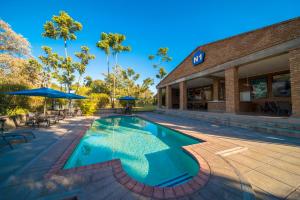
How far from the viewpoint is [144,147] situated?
5035 mm

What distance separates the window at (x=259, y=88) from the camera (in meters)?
10.2

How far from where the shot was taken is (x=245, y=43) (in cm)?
734

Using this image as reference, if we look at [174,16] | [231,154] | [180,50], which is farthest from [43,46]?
[180,50]

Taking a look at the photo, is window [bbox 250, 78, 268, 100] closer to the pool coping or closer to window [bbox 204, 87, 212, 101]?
window [bbox 204, 87, 212, 101]

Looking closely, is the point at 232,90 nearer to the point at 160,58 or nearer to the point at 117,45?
the point at 117,45

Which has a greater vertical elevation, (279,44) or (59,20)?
(59,20)

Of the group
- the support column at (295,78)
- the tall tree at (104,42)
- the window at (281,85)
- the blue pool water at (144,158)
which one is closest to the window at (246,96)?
the window at (281,85)

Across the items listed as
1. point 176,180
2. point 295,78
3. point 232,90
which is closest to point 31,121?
point 176,180

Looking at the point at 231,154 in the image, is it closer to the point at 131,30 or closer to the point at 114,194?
the point at 114,194

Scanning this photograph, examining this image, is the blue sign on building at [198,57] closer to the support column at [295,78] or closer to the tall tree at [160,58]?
the support column at [295,78]

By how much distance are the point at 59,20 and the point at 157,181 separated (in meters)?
21.8

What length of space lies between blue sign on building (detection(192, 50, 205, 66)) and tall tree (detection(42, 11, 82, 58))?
55.7 ft

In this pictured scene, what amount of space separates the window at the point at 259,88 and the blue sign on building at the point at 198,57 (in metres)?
5.54

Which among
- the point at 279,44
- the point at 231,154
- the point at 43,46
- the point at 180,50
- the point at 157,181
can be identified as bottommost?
the point at 157,181
